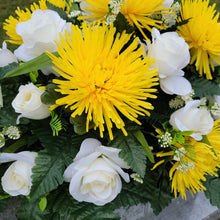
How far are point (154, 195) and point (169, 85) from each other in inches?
11.4

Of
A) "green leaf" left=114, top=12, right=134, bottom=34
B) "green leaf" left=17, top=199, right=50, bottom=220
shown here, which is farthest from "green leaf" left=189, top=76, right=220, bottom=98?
"green leaf" left=17, top=199, right=50, bottom=220

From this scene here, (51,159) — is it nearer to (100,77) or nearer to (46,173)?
(46,173)

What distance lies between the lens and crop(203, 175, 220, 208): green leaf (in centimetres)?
66

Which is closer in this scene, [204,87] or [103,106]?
[103,106]

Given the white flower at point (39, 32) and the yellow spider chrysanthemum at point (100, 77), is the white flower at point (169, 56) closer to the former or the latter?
the yellow spider chrysanthemum at point (100, 77)

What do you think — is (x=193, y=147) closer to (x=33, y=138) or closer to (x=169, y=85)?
(x=169, y=85)

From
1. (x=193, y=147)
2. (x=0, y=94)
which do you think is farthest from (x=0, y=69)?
(x=193, y=147)

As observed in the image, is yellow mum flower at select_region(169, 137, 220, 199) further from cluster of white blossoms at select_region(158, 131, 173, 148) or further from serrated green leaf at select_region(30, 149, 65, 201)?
serrated green leaf at select_region(30, 149, 65, 201)

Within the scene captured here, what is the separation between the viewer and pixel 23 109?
469 mm

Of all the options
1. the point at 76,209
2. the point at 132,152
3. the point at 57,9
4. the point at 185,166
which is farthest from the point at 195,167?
the point at 57,9

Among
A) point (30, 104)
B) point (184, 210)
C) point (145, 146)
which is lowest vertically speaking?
point (184, 210)

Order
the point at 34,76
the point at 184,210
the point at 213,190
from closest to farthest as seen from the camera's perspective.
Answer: the point at 34,76 → the point at 213,190 → the point at 184,210

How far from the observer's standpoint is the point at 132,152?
19.0 inches

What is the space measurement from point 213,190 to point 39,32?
58 cm
